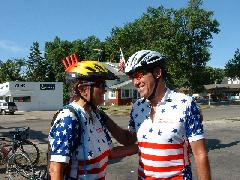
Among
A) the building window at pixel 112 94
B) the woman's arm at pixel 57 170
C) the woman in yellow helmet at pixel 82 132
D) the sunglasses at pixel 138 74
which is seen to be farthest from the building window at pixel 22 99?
the woman's arm at pixel 57 170

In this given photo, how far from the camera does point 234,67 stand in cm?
8344

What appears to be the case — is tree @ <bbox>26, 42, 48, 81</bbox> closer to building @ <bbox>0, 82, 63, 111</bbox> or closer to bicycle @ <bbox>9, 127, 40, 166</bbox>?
building @ <bbox>0, 82, 63, 111</bbox>

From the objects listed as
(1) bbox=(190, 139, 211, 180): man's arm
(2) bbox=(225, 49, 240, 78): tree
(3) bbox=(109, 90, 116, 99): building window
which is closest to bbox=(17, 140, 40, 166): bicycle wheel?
(1) bbox=(190, 139, 211, 180): man's arm

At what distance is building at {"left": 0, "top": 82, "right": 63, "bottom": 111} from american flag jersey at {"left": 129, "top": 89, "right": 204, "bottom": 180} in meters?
54.1

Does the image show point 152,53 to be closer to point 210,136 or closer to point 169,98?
point 169,98

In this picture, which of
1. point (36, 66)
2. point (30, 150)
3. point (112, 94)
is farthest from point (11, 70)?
point (30, 150)

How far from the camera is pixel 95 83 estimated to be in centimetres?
335

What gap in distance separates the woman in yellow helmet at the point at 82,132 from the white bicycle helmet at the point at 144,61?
191 millimetres

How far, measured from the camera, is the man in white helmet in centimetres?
318

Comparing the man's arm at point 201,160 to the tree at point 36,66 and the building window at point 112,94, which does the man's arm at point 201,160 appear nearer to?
the building window at point 112,94

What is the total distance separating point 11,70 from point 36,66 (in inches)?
248

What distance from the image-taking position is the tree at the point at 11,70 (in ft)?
287

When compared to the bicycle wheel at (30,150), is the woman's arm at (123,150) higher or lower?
higher

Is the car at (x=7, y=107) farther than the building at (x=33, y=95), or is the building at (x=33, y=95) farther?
the building at (x=33, y=95)
